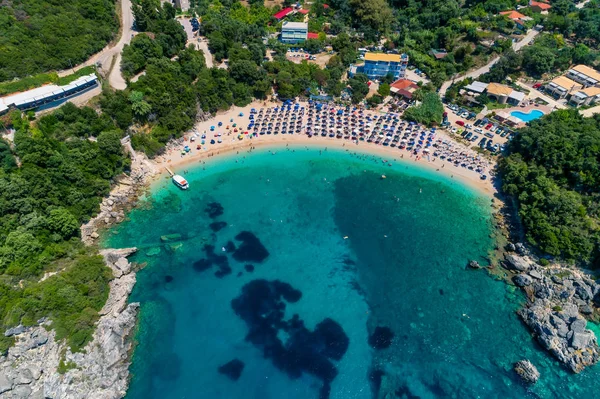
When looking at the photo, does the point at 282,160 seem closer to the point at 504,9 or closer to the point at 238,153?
the point at 238,153

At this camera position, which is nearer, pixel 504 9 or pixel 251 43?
pixel 251 43

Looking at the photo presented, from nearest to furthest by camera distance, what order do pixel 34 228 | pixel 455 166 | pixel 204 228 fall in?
pixel 34 228 → pixel 204 228 → pixel 455 166

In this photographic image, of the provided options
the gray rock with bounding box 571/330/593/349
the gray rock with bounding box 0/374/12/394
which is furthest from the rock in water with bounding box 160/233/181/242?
the gray rock with bounding box 571/330/593/349

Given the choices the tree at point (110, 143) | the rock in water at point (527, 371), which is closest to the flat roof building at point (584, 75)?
the rock in water at point (527, 371)

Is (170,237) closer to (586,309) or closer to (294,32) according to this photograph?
(586,309)

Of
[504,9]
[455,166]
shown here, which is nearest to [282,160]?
[455,166]

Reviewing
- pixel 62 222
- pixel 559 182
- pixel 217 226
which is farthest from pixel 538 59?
pixel 62 222
